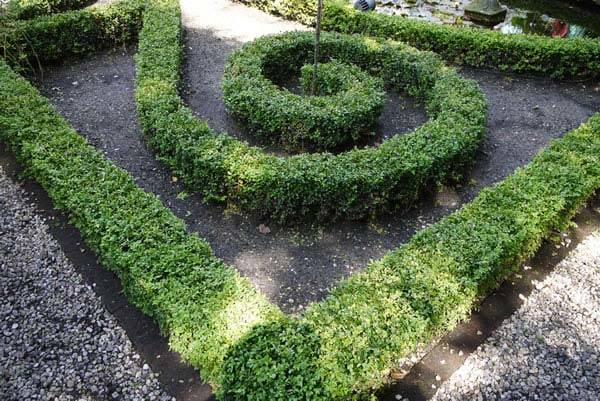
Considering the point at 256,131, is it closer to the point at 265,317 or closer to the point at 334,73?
the point at 334,73

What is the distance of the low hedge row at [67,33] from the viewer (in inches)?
394

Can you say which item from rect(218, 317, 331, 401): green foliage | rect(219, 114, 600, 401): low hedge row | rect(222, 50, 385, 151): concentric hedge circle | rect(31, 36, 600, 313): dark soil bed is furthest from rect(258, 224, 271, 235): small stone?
rect(218, 317, 331, 401): green foliage

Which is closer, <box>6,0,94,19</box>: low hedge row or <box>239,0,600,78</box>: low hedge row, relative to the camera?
<box>239,0,600,78</box>: low hedge row

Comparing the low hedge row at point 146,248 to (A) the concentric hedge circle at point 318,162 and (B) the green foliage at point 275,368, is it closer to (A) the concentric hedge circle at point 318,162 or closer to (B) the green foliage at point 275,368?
(B) the green foliage at point 275,368

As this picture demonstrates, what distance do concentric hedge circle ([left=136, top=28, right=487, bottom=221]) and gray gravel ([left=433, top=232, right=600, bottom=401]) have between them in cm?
210

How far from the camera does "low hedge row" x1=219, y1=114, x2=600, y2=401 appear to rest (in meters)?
4.00

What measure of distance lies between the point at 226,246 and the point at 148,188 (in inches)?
69.3

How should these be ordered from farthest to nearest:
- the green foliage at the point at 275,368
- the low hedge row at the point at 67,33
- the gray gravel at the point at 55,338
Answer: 1. the low hedge row at the point at 67,33
2. the gray gravel at the point at 55,338
3. the green foliage at the point at 275,368

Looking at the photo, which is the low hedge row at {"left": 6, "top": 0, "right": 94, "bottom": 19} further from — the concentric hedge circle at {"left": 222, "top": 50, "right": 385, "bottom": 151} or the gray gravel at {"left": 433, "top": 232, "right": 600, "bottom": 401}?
the gray gravel at {"left": 433, "top": 232, "right": 600, "bottom": 401}

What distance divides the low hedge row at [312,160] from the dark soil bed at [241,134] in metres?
0.27

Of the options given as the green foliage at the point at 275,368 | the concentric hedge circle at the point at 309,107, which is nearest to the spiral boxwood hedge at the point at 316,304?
the green foliage at the point at 275,368

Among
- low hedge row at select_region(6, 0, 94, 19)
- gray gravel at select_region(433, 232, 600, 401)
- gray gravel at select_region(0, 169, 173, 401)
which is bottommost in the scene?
gray gravel at select_region(0, 169, 173, 401)

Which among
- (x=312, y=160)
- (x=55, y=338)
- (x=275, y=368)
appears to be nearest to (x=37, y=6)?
(x=312, y=160)

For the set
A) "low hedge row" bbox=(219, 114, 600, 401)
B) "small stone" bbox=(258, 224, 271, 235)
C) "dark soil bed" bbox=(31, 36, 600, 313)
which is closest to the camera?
"low hedge row" bbox=(219, 114, 600, 401)
